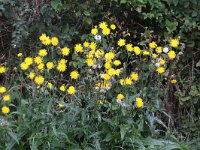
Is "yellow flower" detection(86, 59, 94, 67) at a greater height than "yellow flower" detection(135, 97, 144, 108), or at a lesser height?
greater

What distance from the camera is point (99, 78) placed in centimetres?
383

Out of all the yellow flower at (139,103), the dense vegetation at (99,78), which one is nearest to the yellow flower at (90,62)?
the dense vegetation at (99,78)

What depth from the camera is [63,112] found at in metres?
3.84

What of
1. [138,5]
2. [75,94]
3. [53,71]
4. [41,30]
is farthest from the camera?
[41,30]

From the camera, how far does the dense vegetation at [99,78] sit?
147 inches

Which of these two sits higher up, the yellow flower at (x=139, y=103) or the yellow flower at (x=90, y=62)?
the yellow flower at (x=90, y=62)

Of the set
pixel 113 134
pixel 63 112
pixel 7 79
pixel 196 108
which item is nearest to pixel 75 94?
pixel 63 112

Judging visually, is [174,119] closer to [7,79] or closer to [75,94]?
[75,94]

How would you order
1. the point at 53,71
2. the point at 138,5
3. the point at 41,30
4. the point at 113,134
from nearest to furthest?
the point at 113,134 < the point at 53,71 < the point at 138,5 < the point at 41,30

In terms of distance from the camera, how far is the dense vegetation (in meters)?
3.73

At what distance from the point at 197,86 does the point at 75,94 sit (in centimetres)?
158

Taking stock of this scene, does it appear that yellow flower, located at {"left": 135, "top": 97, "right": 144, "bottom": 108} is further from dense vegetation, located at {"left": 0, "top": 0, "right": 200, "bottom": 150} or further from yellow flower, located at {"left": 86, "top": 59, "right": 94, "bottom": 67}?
yellow flower, located at {"left": 86, "top": 59, "right": 94, "bottom": 67}

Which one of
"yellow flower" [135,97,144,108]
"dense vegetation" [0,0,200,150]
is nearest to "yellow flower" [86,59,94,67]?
"dense vegetation" [0,0,200,150]

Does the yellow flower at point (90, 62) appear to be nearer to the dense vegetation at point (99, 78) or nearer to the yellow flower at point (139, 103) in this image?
the dense vegetation at point (99, 78)
